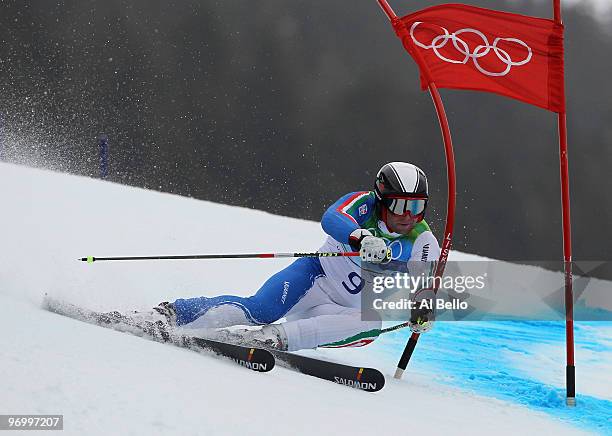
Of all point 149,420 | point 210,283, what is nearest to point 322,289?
point 149,420

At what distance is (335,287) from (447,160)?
987 millimetres

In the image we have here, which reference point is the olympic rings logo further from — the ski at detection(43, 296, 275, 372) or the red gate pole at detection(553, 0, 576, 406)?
the ski at detection(43, 296, 275, 372)

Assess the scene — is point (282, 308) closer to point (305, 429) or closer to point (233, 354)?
point (233, 354)

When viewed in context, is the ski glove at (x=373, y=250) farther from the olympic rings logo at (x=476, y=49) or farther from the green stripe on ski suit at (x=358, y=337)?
→ the olympic rings logo at (x=476, y=49)

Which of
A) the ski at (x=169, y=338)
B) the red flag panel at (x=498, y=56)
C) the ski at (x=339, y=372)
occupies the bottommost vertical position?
the ski at (x=339, y=372)

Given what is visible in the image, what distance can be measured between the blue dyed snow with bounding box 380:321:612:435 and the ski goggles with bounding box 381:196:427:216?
1111 mm

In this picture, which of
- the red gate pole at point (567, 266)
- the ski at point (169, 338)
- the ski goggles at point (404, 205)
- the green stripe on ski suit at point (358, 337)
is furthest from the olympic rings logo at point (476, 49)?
the ski at point (169, 338)

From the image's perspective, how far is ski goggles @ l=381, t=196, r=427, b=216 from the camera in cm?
354

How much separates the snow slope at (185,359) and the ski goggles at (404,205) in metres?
0.91

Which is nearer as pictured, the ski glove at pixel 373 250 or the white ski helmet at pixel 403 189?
the ski glove at pixel 373 250

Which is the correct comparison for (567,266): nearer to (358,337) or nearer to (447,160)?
(447,160)

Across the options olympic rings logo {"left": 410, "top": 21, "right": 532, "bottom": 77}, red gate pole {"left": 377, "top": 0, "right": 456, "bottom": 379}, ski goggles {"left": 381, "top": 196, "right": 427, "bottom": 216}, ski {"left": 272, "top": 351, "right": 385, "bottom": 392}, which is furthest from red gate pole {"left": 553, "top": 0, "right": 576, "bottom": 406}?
ski {"left": 272, "top": 351, "right": 385, "bottom": 392}

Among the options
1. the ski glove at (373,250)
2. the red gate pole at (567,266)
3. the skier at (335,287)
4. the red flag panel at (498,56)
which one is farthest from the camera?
the red flag panel at (498,56)

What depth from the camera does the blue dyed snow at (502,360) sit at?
11.8ft
